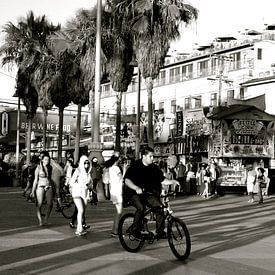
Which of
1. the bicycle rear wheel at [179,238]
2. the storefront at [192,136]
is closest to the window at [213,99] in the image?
the storefront at [192,136]

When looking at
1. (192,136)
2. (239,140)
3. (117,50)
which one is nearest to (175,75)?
(192,136)

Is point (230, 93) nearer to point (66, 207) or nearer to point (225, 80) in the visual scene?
point (225, 80)

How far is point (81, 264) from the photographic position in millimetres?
9320

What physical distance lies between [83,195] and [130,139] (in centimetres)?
2996

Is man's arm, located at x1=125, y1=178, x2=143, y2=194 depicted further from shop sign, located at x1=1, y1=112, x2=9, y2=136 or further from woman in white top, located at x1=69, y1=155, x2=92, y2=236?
shop sign, located at x1=1, y1=112, x2=9, y2=136

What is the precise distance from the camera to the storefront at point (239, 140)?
32.0 meters

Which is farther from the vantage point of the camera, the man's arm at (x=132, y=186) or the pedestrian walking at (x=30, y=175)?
the pedestrian walking at (x=30, y=175)

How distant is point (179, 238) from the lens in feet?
32.9

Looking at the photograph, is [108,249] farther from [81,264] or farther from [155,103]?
[155,103]

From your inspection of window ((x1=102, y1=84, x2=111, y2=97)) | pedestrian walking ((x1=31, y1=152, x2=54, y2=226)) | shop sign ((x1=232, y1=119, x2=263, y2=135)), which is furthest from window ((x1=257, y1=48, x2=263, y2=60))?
pedestrian walking ((x1=31, y1=152, x2=54, y2=226))

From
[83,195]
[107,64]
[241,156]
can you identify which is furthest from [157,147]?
[83,195]

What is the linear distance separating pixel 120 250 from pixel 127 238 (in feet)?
0.85

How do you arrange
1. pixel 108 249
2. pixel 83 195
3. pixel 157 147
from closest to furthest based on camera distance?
1. pixel 108 249
2. pixel 83 195
3. pixel 157 147

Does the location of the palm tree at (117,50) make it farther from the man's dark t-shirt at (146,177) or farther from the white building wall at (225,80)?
the white building wall at (225,80)
